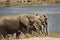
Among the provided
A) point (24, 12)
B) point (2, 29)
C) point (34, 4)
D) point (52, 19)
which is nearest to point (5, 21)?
point (2, 29)

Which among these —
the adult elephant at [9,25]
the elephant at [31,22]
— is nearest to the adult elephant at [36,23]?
the elephant at [31,22]

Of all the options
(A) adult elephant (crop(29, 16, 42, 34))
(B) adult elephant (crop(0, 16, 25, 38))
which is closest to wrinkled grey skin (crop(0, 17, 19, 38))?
(B) adult elephant (crop(0, 16, 25, 38))

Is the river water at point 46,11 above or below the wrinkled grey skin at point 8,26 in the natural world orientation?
above

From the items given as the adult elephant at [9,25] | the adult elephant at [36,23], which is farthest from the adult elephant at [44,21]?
the adult elephant at [9,25]

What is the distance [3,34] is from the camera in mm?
1380

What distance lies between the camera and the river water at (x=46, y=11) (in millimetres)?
1354

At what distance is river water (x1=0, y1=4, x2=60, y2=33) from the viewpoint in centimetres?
135

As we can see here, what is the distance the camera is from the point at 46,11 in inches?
53.8

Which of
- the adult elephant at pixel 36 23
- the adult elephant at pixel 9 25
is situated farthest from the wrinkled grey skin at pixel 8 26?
the adult elephant at pixel 36 23

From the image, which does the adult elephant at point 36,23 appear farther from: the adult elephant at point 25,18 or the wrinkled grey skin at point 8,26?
the wrinkled grey skin at point 8,26

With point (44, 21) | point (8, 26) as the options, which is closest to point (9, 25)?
point (8, 26)

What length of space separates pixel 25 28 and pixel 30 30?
46 millimetres

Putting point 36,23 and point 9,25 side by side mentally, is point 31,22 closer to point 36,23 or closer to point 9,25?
point 36,23

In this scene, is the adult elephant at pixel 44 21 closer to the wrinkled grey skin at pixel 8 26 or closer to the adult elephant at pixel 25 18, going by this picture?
the adult elephant at pixel 25 18
